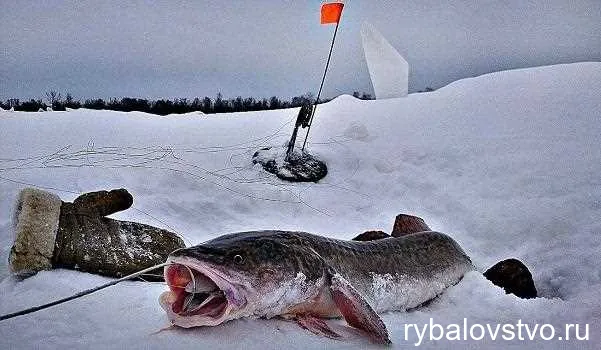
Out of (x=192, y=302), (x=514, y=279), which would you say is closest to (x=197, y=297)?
(x=192, y=302)

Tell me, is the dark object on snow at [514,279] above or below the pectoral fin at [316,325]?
below

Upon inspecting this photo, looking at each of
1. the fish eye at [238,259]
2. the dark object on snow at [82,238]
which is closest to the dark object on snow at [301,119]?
the dark object on snow at [82,238]

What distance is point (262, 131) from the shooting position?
3.23 metres

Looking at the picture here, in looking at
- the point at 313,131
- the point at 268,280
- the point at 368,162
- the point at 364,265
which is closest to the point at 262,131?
the point at 313,131

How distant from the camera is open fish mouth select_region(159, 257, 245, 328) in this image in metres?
1.28

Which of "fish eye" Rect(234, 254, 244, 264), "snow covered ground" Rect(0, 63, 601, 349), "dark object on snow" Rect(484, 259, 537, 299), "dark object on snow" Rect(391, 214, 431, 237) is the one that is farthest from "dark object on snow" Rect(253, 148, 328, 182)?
"fish eye" Rect(234, 254, 244, 264)

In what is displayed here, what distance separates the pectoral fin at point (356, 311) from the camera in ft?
4.56

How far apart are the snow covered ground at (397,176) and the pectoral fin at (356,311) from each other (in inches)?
7.1

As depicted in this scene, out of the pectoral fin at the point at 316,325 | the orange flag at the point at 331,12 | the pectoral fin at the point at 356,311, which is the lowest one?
the pectoral fin at the point at 316,325

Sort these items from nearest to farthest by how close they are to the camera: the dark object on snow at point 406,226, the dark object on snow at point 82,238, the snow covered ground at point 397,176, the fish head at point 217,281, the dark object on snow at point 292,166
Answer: the fish head at point 217,281, the dark object on snow at point 82,238, the snow covered ground at point 397,176, the dark object on snow at point 406,226, the dark object on snow at point 292,166

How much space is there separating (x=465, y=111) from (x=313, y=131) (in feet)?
3.24

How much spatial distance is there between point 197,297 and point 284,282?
21cm

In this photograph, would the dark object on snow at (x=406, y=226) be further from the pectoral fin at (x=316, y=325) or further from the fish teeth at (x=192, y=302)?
the fish teeth at (x=192, y=302)

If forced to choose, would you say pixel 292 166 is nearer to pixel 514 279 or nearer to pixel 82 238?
pixel 514 279
